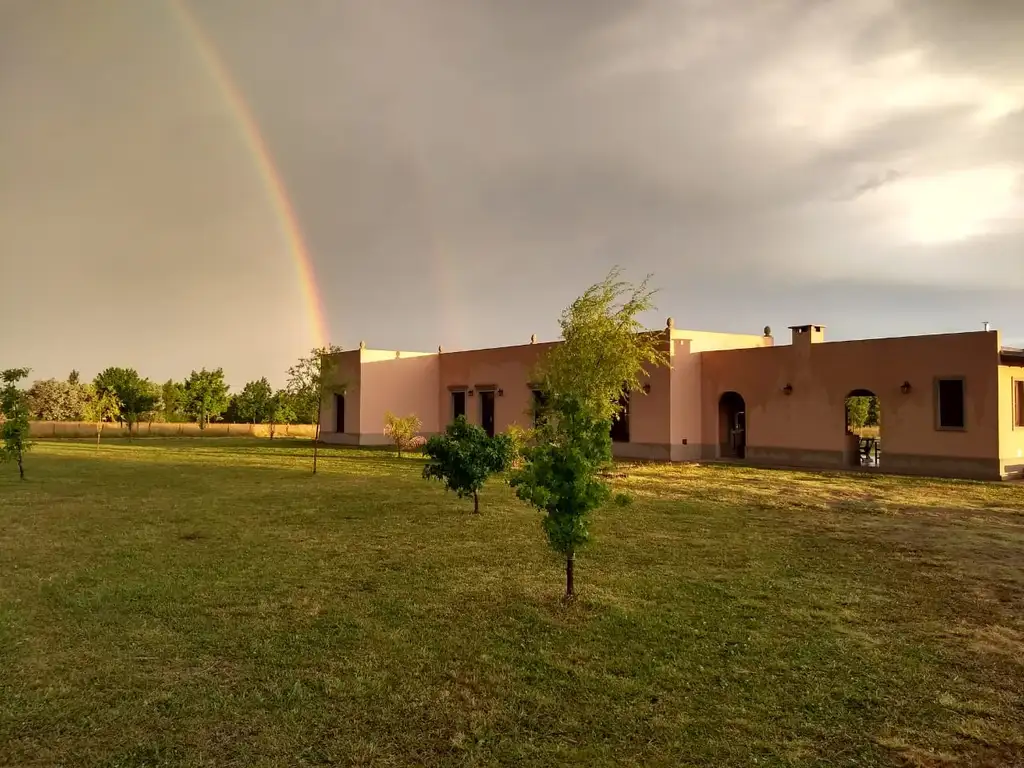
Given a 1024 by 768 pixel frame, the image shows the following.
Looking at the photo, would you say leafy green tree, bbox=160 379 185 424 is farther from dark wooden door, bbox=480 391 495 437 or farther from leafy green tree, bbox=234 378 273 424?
dark wooden door, bbox=480 391 495 437

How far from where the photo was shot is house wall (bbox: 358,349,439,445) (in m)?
29.5

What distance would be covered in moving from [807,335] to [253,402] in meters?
43.9

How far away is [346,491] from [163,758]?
1029 cm

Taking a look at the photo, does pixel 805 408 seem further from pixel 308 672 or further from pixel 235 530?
pixel 308 672

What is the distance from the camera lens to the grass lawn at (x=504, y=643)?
3.53 m

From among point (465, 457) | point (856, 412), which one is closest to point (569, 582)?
point (465, 457)

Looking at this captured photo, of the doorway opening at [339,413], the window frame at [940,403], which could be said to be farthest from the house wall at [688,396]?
the doorway opening at [339,413]

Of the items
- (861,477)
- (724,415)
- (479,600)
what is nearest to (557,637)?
(479,600)

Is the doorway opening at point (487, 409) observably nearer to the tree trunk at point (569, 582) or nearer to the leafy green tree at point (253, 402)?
the tree trunk at point (569, 582)

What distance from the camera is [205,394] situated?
173ft

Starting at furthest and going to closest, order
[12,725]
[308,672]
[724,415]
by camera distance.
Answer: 1. [724,415]
2. [308,672]
3. [12,725]

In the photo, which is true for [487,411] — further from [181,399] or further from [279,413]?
[181,399]

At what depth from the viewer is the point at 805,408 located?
63.9 feet

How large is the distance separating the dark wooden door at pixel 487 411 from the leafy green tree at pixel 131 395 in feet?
73.7
